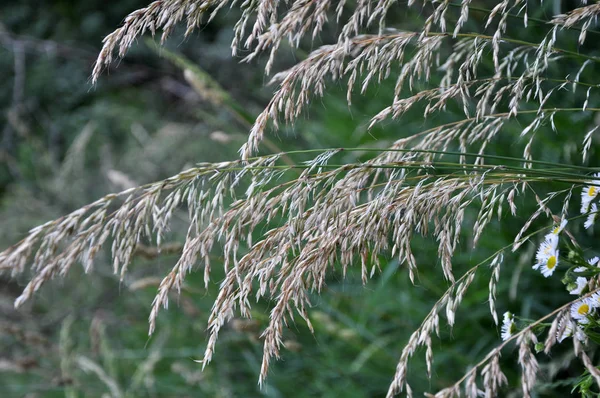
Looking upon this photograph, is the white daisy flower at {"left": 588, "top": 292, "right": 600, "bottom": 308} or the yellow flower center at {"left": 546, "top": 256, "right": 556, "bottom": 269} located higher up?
the yellow flower center at {"left": 546, "top": 256, "right": 556, "bottom": 269}

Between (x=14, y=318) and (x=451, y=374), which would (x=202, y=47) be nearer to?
(x=14, y=318)

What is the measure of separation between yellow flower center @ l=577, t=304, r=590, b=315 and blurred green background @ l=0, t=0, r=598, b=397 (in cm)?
15

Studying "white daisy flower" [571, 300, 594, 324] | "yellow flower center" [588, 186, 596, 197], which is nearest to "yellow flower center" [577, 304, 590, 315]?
"white daisy flower" [571, 300, 594, 324]

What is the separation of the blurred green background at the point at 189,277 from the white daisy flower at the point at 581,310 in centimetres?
15

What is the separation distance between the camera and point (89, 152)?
17.4 ft

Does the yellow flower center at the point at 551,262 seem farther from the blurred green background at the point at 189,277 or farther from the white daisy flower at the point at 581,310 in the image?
the blurred green background at the point at 189,277

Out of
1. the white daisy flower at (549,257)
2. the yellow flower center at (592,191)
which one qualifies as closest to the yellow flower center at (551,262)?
the white daisy flower at (549,257)

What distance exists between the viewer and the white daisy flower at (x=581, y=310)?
1076 mm

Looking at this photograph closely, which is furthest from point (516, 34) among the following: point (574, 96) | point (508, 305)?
point (508, 305)

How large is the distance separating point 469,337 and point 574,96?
1.13m

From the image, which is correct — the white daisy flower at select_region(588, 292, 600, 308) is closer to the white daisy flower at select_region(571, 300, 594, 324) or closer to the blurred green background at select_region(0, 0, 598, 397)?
the white daisy flower at select_region(571, 300, 594, 324)

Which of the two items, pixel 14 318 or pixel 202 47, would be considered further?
pixel 202 47

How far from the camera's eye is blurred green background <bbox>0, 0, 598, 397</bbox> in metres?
2.43

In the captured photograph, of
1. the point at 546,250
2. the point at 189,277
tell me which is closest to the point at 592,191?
the point at 546,250
